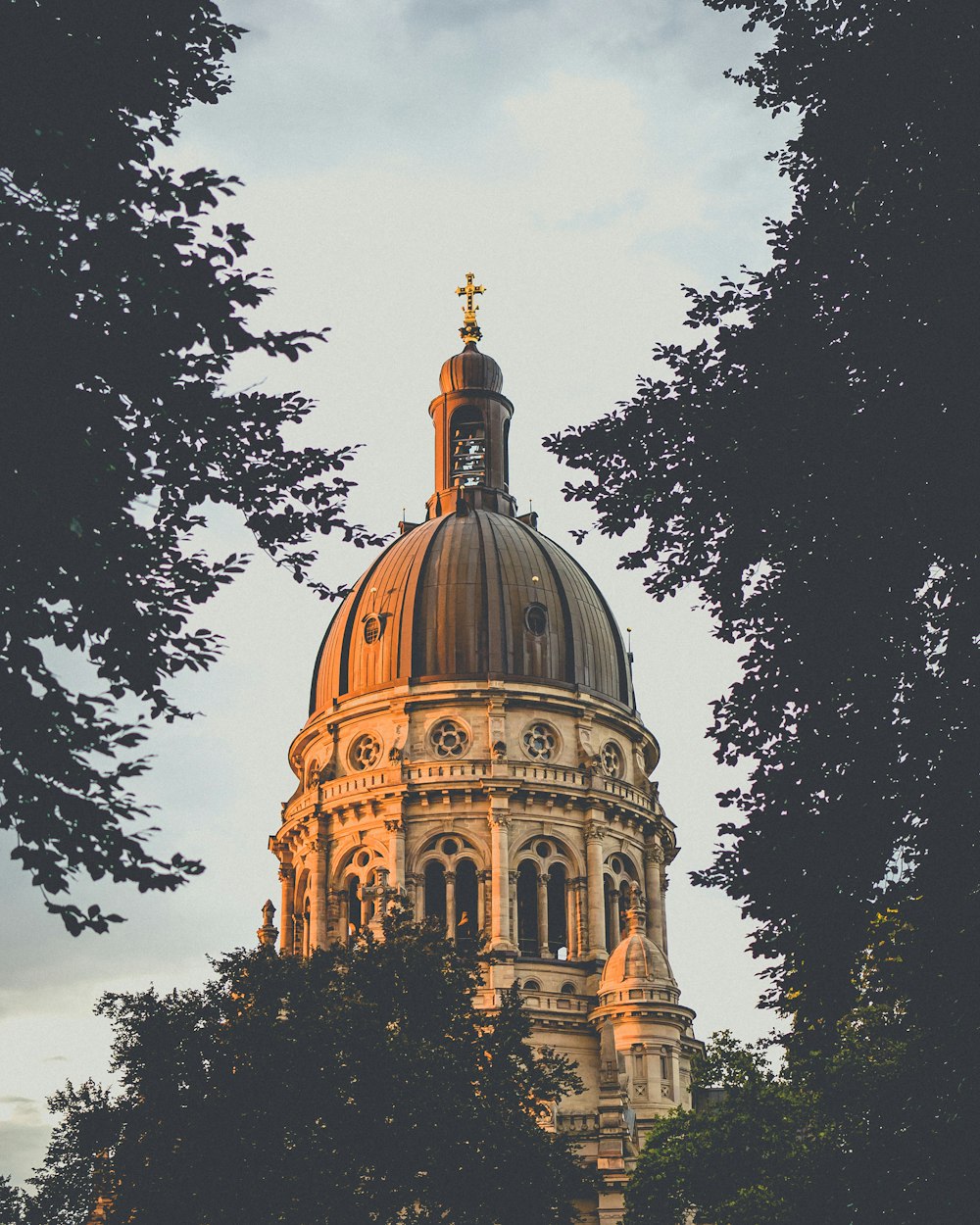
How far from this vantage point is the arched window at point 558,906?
71.2 meters

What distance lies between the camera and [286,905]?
76125mm

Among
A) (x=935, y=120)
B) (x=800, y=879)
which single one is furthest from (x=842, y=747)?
(x=935, y=120)

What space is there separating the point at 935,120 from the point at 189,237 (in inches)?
351

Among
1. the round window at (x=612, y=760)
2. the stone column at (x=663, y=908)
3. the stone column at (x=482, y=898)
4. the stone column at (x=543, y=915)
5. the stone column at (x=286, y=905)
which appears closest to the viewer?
the stone column at (x=482, y=898)

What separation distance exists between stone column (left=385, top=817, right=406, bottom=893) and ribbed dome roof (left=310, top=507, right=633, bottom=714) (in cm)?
719

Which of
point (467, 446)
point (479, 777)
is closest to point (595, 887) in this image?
point (479, 777)

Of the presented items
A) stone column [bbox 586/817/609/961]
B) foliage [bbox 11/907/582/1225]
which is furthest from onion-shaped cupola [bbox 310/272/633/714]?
foliage [bbox 11/907/582/1225]

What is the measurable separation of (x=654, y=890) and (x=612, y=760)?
6.38 metres

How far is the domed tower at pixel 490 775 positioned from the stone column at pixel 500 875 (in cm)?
9

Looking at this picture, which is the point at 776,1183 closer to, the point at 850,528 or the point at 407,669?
the point at 850,528

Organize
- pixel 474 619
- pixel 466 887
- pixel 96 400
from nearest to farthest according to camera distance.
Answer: pixel 96 400
pixel 466 887
pixel 474 619

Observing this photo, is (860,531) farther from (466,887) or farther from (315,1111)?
(466,887)

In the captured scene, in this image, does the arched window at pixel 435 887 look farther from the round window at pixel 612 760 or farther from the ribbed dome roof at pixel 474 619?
the round window at pixel 612 760

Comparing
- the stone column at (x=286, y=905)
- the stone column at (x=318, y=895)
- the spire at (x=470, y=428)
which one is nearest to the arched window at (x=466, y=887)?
the stone column at (x=318, y=895)
